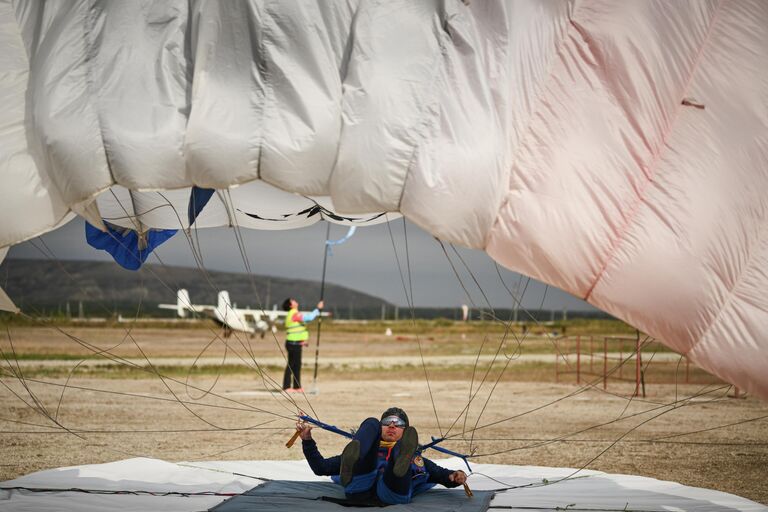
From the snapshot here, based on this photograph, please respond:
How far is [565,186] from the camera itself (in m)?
3.65

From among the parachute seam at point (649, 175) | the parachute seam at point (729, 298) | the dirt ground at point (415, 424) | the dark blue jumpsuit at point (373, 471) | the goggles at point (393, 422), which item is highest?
the parachute seam at point (649, 175)

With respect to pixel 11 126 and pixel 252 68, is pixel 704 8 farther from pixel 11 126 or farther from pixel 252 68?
pixel 11 126

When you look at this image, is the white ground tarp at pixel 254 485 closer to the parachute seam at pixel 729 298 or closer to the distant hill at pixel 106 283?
the parachute seam at pixel 729 298

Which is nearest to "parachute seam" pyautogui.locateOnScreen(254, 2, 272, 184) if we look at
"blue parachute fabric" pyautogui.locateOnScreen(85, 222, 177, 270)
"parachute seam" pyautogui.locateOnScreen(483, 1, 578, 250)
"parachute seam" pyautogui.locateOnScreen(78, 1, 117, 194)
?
"parachute seam" pyautogui.locateOnScreen(78, 1, 117, 194)

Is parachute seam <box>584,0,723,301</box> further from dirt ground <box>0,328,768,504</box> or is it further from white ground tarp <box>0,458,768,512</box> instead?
white ground tarp <box>0,458,768,512</box>

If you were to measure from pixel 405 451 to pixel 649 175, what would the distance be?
2.09 m

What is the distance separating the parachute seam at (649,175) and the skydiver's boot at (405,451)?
1.45m

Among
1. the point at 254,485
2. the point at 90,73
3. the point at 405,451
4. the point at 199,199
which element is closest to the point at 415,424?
the point at 254,485

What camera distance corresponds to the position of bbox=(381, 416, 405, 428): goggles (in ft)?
16.5

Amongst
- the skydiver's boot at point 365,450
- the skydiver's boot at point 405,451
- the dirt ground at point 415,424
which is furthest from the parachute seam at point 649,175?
the skydiver's boot at point 365,450

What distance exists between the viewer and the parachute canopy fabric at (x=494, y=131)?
3.62 meters

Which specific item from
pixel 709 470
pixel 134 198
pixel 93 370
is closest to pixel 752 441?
pixel 709 470

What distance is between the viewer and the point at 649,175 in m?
3.69

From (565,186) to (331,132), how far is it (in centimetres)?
109
